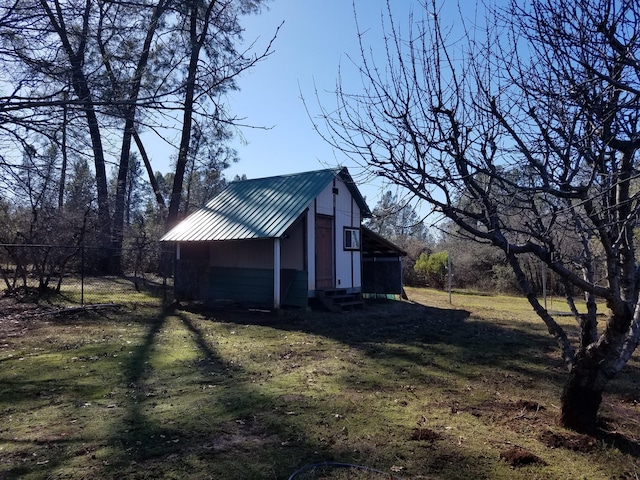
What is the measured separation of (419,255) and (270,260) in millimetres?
16974

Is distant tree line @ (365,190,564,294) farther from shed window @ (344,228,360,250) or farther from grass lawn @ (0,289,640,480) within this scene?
grass lawn @ (0,289,640,480)

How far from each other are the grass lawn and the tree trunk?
0.15 meters

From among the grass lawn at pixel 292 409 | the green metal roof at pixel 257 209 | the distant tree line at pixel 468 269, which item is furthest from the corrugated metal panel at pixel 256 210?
the distant tree line at pixel 468 269

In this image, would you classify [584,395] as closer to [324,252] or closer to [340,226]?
[324,252]

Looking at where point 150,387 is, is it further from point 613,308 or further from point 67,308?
point 67,308

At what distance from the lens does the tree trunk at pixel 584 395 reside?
394 cm

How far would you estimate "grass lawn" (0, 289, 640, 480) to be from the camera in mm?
3357

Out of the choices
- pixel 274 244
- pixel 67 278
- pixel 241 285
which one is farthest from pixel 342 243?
pixel 67 278

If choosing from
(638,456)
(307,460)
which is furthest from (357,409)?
(638,456)

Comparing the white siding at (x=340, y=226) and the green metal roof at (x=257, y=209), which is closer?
the green metal roof at (x=257, y=209)

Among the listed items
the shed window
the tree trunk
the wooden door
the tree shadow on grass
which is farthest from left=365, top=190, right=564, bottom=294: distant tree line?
the tree trunk

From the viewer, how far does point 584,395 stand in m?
3.97

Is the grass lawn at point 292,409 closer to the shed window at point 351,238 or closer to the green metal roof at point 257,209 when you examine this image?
the green metal roof at point 257,209

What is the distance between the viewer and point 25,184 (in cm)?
492
